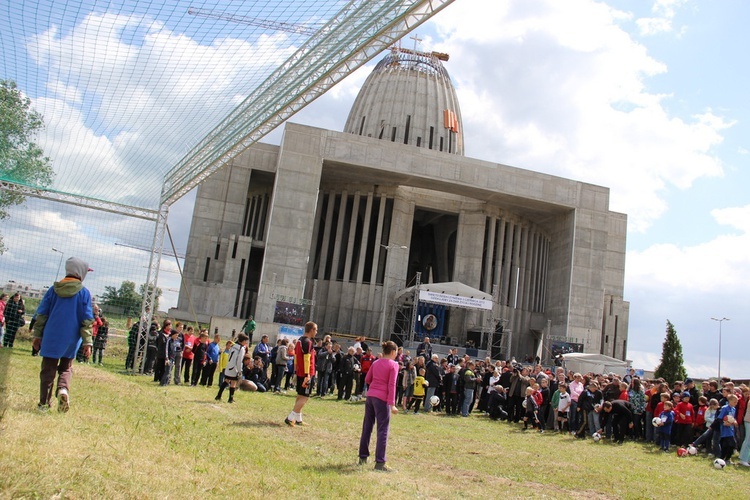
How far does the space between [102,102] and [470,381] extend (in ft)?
38.1

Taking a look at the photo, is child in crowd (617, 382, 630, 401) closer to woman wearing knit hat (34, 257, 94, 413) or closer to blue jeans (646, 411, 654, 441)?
blue jeans (646, 411, 654, 441)

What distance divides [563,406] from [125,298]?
39.7 ft

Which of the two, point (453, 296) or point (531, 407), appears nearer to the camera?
point (531, 407)

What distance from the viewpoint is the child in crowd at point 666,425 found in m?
13.8

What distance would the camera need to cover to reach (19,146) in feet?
56.4

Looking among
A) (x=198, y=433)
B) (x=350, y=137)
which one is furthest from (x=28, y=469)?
(x=350, y=137)

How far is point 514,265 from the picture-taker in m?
46.7

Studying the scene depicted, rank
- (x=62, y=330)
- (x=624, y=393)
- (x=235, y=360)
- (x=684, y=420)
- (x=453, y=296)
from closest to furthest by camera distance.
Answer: (x=62, y=330) < (x=235, y=360) < (x=684, y=420) < (x=624, y=393) < (x=453, y=296)

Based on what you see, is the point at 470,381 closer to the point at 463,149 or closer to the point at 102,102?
the point at 102,102

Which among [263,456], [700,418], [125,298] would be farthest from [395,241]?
[263,456]

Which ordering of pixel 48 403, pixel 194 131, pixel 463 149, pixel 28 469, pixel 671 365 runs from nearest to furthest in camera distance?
pixel 28 469
pixel 48 403
pixel 194 131
pixel 671 365
pixel 463 149

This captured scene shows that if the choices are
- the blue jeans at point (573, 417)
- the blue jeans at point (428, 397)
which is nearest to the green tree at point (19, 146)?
the blue jeans at point (428, 397)

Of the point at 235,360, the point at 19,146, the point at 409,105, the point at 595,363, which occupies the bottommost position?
the point at 235,360

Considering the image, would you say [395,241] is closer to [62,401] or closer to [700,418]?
[700,418]
